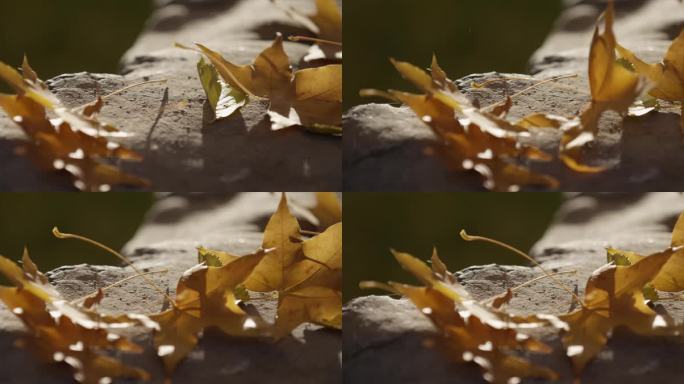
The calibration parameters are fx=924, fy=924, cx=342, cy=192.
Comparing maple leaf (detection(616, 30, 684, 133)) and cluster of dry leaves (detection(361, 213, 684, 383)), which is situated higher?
maple leaf (detection(616, 30, 684, 133))

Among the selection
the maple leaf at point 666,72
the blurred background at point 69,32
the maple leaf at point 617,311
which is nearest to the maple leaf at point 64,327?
the blurred background at point 69,32

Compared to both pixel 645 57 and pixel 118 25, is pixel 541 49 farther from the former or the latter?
pixel 118 25

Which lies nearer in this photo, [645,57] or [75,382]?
[75,382]

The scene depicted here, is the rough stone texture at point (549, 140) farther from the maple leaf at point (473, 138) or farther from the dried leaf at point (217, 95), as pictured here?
the dried leaf at point (217, 95)

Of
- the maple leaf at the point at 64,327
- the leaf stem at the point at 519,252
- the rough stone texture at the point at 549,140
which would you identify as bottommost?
the maple leaf at the point at 64,327

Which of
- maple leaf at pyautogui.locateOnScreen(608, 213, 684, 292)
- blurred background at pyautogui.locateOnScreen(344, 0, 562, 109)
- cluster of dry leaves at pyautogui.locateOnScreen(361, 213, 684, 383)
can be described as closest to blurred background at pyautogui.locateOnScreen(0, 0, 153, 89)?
blurred background at pyautogui.locateOnScreen(344, 0, 562, 109)

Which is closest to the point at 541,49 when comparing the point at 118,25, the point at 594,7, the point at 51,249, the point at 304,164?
the point at 594,7

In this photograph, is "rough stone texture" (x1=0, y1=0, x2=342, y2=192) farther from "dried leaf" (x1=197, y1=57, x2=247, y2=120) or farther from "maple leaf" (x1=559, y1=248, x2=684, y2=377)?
"maple leaf" (x1=559, y1=248, x2=684, y2=377)
